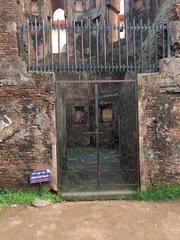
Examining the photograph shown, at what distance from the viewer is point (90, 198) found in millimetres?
5453

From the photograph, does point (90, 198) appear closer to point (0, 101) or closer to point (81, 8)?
point (0, 101)

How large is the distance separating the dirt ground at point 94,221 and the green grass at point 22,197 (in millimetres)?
231

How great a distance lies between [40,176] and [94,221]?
5.10 ft

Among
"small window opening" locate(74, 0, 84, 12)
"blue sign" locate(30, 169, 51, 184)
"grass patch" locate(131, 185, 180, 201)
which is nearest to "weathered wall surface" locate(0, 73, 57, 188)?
"blue sign" locate(30, 169, 51, 184)

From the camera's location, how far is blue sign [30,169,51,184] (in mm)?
5289

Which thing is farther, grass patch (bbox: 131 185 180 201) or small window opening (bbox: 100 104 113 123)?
small window opening (bbox: 100 104 113 123)

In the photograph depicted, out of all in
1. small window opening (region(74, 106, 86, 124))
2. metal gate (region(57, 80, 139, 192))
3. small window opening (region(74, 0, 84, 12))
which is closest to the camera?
metal gate (region(57, 80, 139, 192))

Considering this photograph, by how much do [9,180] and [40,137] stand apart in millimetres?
1098

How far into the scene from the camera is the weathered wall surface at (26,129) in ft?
17.7

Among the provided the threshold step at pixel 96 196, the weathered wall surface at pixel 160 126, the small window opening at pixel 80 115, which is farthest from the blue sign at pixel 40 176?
the small window opening at pixel 80 115

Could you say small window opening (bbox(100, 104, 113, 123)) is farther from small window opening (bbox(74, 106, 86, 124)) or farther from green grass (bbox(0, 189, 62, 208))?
green grass (bbox(0, 189, 62, 208))

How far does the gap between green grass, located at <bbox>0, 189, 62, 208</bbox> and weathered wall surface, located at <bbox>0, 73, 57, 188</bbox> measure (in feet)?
0.56

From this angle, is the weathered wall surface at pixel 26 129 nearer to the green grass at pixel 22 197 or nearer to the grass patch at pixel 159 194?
the green grass at pixel 22 197

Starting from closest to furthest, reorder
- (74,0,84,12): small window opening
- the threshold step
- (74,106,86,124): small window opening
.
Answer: the threshold step < (74,106,86,124): small window opening < (74,0,84,12): small window opening
